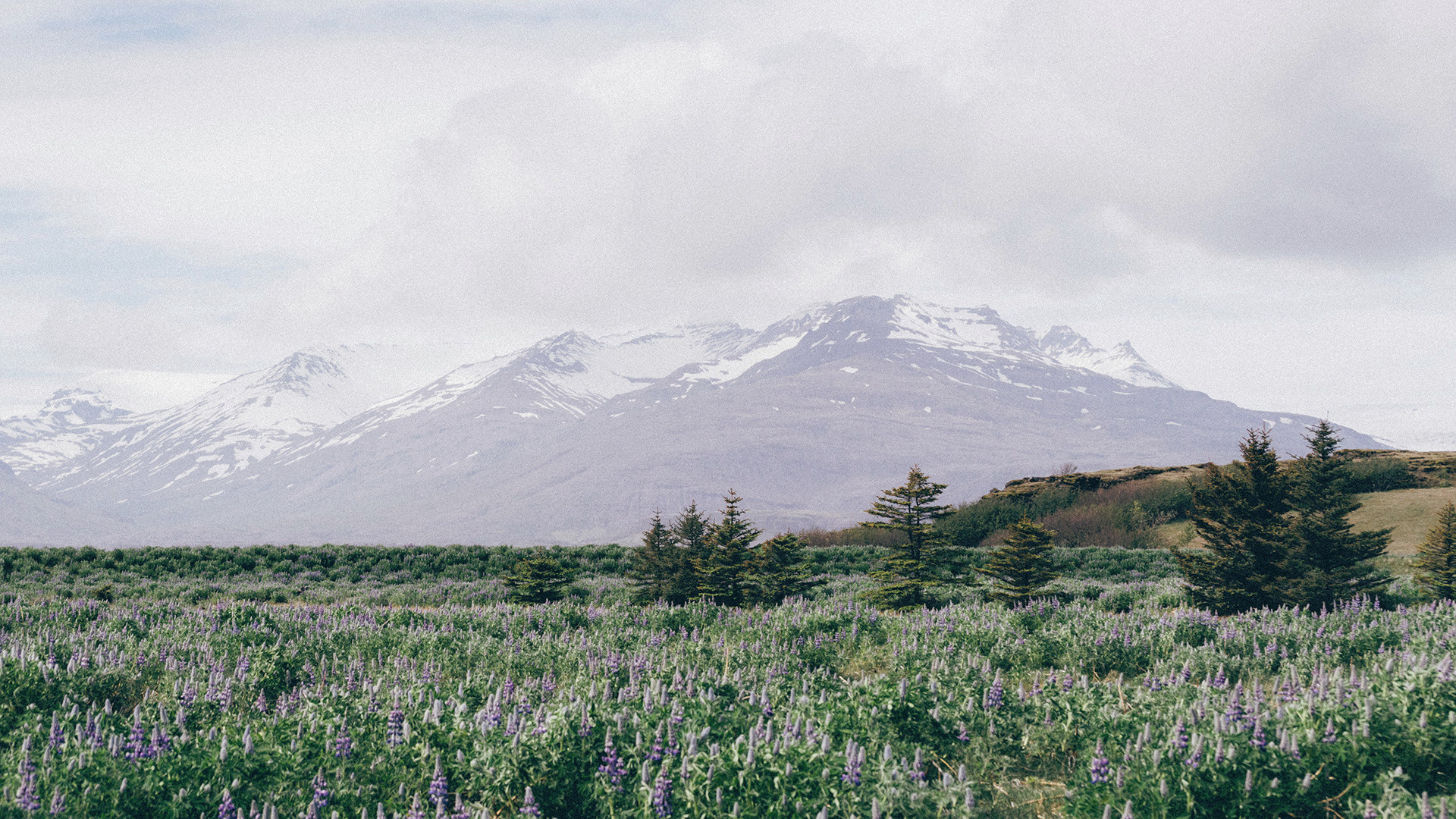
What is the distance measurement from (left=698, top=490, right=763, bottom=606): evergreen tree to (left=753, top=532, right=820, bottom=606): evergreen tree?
0.95 ft

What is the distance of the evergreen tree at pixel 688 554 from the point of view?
61.1ft

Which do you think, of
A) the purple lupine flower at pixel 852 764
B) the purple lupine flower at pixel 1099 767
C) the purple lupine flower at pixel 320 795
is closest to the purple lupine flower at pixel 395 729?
the purple lupine flower at pixel 320 795

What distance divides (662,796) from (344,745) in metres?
2.37

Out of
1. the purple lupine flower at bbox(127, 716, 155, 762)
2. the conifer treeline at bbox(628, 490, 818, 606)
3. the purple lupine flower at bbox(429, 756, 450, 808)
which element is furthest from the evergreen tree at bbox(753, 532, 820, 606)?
the purple lupine flower at bbox(127, 716, 155, 762)

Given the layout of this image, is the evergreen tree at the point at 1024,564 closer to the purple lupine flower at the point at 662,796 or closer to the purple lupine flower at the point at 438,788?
the purple lupine flower at the point at 662,796

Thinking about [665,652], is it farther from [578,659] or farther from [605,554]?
[605,554]

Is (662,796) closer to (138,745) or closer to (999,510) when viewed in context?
(138,745)

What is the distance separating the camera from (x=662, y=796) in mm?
4637

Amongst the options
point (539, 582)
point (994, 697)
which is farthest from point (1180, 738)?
point (539, 582)

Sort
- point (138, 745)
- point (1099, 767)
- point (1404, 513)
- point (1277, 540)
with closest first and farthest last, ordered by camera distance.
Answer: point (1099, 767), point (138, 745), point (1277, 540), point (1404, 513)

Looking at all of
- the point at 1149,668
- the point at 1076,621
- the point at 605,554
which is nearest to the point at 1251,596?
the point at 1076,621

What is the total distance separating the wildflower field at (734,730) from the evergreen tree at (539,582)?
9179 mm

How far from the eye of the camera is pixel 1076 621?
11422 millimetres

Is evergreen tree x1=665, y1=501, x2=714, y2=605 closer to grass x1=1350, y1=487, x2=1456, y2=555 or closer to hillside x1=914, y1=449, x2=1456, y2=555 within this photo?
hillside x1=914, y1=449, x2=1456, y2=555
